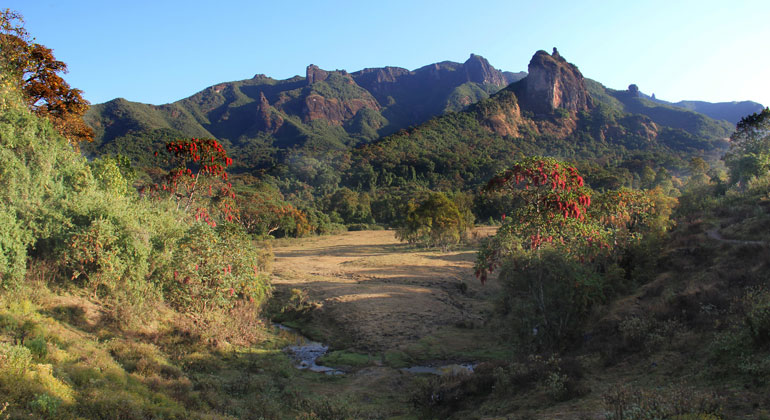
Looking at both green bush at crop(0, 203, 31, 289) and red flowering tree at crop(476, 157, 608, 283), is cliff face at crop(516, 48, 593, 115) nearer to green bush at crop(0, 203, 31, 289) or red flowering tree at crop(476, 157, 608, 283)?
red flowering tree at crop(476, 157, 608, 283)

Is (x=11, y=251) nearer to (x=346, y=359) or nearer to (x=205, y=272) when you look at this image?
(x=205, y=272)

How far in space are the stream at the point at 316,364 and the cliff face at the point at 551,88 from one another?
134790 mm

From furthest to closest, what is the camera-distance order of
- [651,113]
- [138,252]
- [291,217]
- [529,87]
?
[651,113], [529,87], [291,217], [138,252]

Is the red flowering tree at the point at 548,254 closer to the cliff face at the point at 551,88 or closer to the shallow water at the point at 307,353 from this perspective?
the shallow water at the point at 307,353

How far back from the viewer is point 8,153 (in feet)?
33.4

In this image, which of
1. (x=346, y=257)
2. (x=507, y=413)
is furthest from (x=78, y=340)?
(x=346, y=257)

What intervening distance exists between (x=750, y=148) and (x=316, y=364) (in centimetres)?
4159

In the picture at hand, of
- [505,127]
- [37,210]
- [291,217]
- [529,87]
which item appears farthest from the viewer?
[529,87]

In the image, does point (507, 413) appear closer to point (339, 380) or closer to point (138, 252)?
point (339, 380)

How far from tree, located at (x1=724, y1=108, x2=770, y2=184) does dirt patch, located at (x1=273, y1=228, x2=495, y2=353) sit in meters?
19.9

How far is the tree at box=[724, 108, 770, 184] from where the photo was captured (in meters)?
28.3

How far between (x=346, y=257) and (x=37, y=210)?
838 inches

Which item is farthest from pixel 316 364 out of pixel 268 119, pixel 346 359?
pixel 268 119

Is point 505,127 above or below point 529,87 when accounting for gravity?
below
